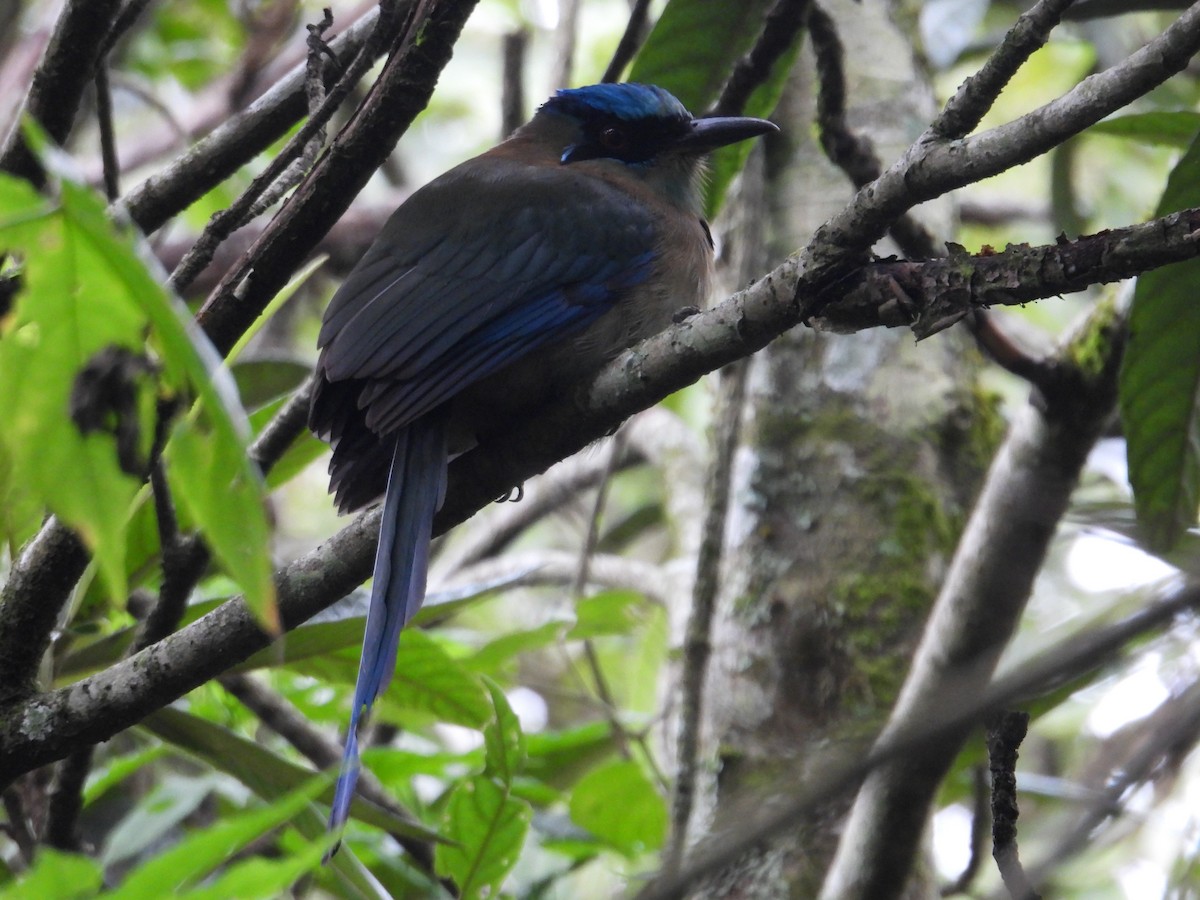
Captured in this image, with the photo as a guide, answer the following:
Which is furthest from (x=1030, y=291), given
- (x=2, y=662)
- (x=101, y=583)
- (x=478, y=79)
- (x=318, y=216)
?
(x=478, y=79)

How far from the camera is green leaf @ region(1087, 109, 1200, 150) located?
9.52 feet

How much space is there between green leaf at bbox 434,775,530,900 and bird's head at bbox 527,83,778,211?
172cm

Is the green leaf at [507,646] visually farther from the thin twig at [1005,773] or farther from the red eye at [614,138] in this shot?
the thin twig at [1005,773]

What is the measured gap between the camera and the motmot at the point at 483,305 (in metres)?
2.58

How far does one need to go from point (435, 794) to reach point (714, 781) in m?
1.27

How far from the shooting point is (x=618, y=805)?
10.7 ft

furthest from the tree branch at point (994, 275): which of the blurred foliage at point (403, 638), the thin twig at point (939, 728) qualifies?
the thin twig at point (939, 728)

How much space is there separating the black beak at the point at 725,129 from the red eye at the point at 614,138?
0.41 metres

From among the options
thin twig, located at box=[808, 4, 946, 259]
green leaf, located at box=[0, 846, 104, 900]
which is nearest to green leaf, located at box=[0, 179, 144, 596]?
green leaf, located at box=[0, 846, 104, 900]

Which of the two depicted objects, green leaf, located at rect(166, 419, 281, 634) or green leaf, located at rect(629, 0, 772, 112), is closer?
green leaf, located at rect(166, 419, 281, 634)

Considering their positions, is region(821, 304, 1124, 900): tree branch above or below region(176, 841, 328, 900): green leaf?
above

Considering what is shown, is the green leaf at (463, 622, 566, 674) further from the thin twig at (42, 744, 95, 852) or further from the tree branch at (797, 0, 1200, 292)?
the tree branch at (797, 0, 1200, 292)

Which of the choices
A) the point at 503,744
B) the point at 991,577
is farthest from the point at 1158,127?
the point at 503,744

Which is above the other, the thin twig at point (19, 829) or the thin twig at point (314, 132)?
the thin twig at point (314, 132)
